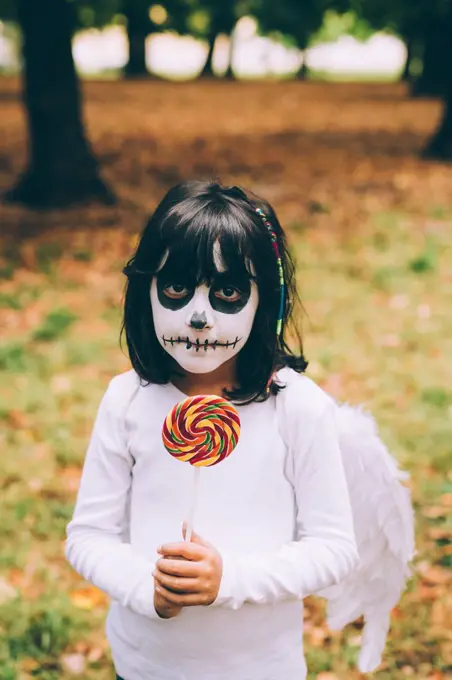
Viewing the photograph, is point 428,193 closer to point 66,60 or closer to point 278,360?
point 66,60

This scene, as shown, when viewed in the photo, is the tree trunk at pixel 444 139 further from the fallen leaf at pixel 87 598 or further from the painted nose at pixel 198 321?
the painted nose at pixel 198 321

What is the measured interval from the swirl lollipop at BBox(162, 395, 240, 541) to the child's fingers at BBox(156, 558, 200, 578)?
0.15 ft

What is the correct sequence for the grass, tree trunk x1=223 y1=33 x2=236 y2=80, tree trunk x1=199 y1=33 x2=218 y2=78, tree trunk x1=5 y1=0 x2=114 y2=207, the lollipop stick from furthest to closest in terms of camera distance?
tree trunk x1=199 y1=33 x2=218 y2=78 < tree trunk x1=223 y1=33 x2=236 y2=80 < tree trunk x1=5 y1=0 x2=114 y2=207 < the grass < the lollipop stick

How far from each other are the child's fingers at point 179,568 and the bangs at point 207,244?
51cm

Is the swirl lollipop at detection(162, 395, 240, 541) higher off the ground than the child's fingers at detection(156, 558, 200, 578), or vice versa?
the swirl lollipop at detection(162, 395, 240, 541)

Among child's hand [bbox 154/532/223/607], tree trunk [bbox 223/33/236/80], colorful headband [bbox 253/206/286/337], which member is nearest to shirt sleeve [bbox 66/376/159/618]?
child's hand [bbox 154/532/223/607]

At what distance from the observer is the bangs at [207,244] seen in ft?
5.36

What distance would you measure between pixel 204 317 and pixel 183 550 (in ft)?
1.39

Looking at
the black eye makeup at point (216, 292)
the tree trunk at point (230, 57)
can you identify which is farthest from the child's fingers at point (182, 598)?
the tree trunk at point (230, 57)

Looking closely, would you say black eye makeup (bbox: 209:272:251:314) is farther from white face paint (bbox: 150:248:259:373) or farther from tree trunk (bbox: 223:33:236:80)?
tree trunk (bbox: 223:33:236:80)

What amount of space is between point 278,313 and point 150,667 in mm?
759

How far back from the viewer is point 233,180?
10.7m

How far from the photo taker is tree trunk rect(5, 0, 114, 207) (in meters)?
9.02

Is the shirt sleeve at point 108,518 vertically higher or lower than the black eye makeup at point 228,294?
lower
